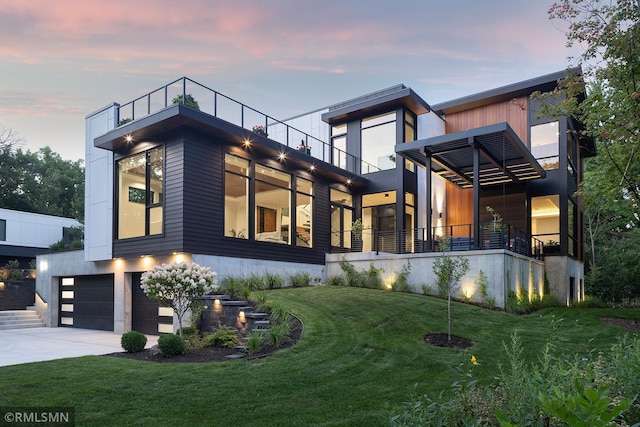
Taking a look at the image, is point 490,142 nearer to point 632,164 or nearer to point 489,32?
point 489,32

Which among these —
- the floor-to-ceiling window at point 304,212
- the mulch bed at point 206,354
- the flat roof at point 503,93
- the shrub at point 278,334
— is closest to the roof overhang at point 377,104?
the flat roof at point 503,93

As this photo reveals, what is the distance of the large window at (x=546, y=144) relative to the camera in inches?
749

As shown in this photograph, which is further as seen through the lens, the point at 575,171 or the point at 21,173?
the point at 21,173

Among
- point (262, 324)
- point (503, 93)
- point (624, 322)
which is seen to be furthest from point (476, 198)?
point (262, 324)

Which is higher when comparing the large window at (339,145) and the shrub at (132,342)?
the large window at (339,145)

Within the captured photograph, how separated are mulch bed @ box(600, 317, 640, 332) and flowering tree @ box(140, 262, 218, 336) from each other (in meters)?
10.4

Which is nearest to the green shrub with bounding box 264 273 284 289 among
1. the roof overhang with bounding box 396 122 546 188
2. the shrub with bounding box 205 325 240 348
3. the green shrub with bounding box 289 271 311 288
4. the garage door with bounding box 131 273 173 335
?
the green shrub with bounding box 289 271 311 288

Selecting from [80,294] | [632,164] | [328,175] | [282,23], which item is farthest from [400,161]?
[80,294]

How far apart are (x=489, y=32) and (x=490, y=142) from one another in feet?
11.6

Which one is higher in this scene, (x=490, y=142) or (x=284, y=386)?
(x=490, y=142)

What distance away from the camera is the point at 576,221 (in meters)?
21.4

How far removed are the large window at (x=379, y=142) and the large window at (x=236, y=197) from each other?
23.4ft

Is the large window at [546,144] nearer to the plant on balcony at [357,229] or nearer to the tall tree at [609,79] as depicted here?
the tall tree at [609,79]

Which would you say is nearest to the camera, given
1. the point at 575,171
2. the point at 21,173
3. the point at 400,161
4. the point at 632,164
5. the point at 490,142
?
the point at 632,164
